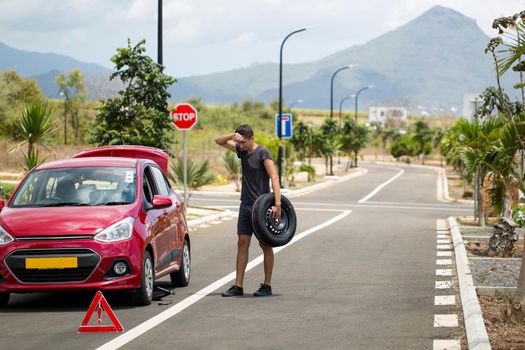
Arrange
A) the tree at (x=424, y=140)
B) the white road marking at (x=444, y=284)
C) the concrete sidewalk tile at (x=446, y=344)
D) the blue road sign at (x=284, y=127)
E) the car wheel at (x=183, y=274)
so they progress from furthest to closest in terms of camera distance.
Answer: the tree at (x=424, y=140) < the blue road sign at (x=284, y=127) < the white road marking at (x=444, y=284) < the car wheel at (x=183, y=274) < the concrete sidewalk tile at (x=446, y=344)

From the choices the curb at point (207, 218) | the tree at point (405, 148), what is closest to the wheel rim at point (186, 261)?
the curb at point (207, 218)

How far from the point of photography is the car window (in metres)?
12.9

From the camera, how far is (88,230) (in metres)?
10.9

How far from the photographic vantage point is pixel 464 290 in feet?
39.9

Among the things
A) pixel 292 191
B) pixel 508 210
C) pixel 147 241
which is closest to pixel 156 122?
pixel 508 210

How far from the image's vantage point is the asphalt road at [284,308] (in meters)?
9.18

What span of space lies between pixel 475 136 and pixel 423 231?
241 cm

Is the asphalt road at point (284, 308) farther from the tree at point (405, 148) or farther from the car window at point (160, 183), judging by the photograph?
the tree at point (405, 148)

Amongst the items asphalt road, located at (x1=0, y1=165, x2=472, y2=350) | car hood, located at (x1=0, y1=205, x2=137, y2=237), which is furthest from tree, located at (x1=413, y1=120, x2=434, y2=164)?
→ car hood, located at (x1=0, y1=205, x2=137, y2=237)

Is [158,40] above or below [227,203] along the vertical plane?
above

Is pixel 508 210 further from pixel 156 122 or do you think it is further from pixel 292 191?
pixel 292 191

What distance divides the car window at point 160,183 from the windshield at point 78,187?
0.64 m

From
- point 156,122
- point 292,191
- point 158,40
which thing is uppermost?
point 158,40

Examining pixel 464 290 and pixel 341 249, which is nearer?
pixel 464 290
